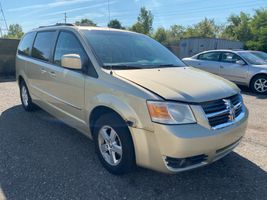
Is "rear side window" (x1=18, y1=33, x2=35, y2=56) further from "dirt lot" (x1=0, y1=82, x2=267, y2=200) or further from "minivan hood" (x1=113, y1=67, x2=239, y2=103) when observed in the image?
"minivan hood" (x1=113, y1=67, x2=239, y2=103)

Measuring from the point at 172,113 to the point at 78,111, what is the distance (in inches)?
59.8

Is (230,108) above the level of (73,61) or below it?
below

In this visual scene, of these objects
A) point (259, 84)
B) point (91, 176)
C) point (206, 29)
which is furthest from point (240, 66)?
point (206, 29)

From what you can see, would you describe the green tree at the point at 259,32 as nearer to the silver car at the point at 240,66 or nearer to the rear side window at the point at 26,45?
the silver car at the point at 240,66

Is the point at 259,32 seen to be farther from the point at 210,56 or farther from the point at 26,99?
the point at 26,99

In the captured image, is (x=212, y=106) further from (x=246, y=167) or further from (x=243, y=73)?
(x=243, y=73)

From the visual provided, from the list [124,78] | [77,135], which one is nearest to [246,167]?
[124,78]

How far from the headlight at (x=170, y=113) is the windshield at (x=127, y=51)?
92cm

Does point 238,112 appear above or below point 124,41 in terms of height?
below

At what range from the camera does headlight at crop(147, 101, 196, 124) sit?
2.54m

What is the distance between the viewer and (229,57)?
9508 mm

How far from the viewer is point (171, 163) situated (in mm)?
2621

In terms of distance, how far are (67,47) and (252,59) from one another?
740cm

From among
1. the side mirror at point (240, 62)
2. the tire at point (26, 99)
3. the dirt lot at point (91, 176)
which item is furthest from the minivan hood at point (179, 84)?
the side mirror at point (240, 62)
